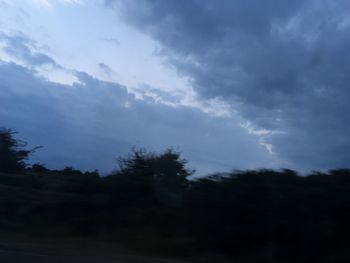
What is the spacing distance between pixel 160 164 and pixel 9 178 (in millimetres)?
6151

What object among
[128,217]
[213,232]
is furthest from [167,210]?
[213,232]

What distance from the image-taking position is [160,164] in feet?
78.2

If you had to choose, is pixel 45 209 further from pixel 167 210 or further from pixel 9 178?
pixel 167 210

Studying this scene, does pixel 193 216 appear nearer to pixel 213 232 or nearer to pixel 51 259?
pixel 213 232

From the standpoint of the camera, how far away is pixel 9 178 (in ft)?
74.1

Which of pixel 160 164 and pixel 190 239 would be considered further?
pixel 160 164

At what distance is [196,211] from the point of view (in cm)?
1703

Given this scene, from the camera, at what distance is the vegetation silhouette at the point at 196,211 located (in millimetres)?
15086

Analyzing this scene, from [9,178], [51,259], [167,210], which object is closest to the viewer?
[51,259]

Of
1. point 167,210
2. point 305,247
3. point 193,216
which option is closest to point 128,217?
point 167,210

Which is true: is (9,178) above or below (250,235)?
above

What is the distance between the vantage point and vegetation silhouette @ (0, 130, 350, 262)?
15086mm

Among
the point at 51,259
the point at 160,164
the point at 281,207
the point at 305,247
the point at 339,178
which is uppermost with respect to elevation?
the point at 160,164

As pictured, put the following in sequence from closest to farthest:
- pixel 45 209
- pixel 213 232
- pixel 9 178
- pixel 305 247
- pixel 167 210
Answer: pixel 305 247, pixel 213 232, pixel 167 210, pixel 45 209, pixel 9 178
